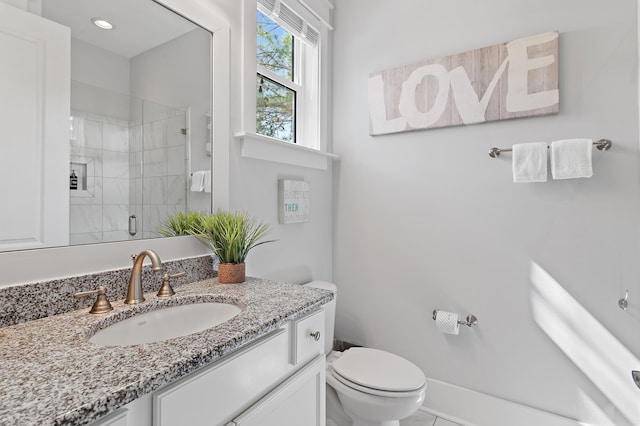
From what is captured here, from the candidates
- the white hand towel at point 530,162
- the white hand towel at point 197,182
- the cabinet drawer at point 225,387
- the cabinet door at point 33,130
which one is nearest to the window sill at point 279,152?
the white hand towel at point 197,182

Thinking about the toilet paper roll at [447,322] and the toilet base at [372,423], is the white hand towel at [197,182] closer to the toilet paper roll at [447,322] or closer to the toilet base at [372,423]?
the toilet base at [372,423]

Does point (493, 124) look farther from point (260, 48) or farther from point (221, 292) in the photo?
point (221, 292)

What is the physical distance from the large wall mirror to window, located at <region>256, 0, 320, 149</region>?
0.46 meters

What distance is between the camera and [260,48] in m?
1.81

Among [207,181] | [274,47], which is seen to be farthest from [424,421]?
[274,47]

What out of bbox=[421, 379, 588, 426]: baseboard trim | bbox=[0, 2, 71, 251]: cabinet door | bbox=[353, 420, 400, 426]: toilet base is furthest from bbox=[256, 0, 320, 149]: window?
bbox=[421, 379, 588, 426]: baseboard trim

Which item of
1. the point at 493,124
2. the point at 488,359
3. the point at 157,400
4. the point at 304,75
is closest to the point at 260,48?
the point at 304,75

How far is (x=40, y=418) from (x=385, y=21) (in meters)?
2.29

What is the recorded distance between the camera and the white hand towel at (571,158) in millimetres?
1379

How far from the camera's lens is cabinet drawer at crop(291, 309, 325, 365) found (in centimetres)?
99

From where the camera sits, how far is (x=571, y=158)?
141 cm

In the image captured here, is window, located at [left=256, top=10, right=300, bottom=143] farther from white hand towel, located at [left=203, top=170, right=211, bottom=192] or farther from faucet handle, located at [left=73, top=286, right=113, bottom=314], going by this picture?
faucet handle, located at [left=73, top=286, right=113, bottom=314]

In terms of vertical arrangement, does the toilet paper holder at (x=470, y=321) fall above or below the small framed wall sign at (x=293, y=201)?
below

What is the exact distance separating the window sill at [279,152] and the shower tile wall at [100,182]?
19.7 inches
